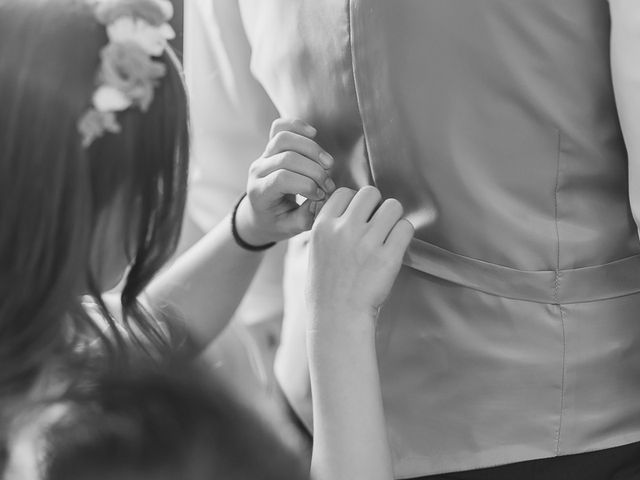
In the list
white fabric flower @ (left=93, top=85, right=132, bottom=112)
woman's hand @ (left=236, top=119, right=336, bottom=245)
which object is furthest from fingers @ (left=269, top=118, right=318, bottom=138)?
white fabric flower @ (left=93, top=85, right=132, bottom=112)

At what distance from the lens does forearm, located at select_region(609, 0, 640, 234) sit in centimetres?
78

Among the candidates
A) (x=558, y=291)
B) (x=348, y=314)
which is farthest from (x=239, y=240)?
(x=558, y=291)

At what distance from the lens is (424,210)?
0.93m

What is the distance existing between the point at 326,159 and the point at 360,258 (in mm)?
116

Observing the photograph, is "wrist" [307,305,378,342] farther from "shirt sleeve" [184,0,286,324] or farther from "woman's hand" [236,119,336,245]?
"shirt sleeve" [184,0,286,324]

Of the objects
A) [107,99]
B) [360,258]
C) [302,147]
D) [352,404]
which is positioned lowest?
[352,404]

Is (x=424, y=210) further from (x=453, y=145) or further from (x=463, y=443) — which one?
(x=463, y=443)

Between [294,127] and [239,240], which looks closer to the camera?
[294,127]

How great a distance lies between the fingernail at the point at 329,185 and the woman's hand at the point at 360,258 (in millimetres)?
63

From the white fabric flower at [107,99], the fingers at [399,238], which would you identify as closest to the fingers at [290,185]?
the fingers at [399,238]

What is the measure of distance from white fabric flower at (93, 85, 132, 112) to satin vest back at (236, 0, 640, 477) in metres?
0.21

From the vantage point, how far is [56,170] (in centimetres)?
81

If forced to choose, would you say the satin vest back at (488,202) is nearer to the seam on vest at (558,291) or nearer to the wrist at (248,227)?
the seam on vest at (558,291)

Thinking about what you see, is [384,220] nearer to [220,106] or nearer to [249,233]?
[249,233]
